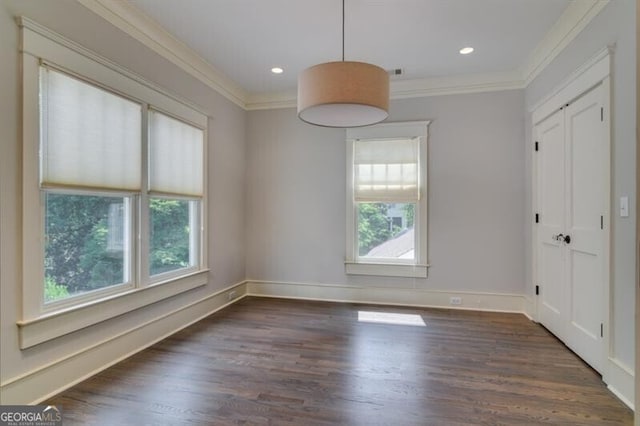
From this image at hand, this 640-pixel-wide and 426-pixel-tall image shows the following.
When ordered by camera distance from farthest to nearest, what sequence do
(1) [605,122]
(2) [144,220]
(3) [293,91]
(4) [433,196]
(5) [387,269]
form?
(3) [293,91], (5) [387,269], (4) [433,196], (2) [144,220], (1) [605,122]

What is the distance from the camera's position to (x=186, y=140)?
368 centimetres

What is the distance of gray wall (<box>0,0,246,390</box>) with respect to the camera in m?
2.02

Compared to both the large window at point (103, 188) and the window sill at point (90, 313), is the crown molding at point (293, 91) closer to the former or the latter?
the large window at point (103, 188)

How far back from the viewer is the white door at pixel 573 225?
263cm

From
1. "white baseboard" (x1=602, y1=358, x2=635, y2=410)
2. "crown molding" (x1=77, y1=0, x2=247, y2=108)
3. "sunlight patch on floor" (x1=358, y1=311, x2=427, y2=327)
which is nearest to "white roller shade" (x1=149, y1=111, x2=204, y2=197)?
"crown molding" (x1=77, y1=0, x2=247, y2=108)

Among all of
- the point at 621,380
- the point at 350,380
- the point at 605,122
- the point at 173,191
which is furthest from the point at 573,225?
the point at 173,191

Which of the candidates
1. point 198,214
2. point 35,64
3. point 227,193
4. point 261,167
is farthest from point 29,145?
point 261,167

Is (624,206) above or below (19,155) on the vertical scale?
below

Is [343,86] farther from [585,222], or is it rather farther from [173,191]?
[585,222]

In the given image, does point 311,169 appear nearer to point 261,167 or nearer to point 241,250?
point 261,167

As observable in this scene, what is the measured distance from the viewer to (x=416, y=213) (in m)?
4.45

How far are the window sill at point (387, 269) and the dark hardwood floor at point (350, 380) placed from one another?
814mm

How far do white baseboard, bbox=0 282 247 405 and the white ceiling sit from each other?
283 cm

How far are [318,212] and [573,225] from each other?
2.92m
